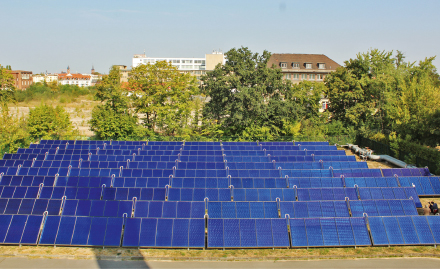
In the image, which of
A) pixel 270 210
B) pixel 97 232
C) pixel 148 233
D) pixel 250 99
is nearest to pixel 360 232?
pixel 270 210

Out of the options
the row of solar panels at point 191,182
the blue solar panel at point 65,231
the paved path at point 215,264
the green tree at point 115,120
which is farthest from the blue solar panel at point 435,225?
the green tree at point 115,120

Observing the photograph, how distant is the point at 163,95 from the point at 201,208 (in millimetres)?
30874

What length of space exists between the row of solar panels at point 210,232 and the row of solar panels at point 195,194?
4199mm

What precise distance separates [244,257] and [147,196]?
803cm

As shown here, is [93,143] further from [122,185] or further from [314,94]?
[314,94]

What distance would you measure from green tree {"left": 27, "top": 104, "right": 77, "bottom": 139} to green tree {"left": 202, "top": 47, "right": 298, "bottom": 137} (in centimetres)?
1844

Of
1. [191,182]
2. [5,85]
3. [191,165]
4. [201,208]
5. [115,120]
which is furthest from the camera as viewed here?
[5,85]

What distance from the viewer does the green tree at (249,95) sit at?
144 feet

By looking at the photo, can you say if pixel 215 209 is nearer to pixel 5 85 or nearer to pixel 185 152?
pixel 185 152

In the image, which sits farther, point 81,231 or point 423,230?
point 423,230

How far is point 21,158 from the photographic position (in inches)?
1233

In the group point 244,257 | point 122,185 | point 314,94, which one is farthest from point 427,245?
point 314,94

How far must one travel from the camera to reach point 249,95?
4291cm

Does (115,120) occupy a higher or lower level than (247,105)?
lower
